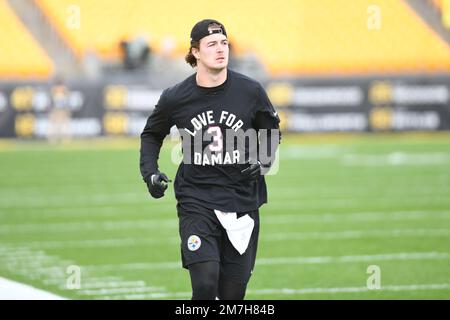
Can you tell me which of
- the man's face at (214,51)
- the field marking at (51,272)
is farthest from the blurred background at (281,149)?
the man's face at (214,51)

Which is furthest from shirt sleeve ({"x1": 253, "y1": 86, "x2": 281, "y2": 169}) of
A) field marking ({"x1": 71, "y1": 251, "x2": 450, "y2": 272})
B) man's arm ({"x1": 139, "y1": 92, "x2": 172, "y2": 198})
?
field marking ({"x1": 71, "y1": 251, "x2": 450, "y2": 272})

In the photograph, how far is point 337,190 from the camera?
49.6ft

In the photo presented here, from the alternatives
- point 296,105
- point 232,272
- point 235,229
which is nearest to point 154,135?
point 235,229

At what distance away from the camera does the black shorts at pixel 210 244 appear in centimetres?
584

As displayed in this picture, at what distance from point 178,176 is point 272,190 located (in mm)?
9336

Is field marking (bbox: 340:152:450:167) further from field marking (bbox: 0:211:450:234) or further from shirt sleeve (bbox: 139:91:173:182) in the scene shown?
shirt sleeve (bbox: 139:91:173:182)

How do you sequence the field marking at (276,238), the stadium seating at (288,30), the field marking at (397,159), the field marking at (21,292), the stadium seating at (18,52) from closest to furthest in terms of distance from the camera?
the field marking at (21,292) → the field marking at (276,238) → the field marking at (397,159) → the stadium seating at (18,52) → the stadium seating at (288,30)

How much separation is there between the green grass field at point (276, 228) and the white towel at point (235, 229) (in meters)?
2.10

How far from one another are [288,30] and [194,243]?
2390cm

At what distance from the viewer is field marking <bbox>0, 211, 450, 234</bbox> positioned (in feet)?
39.2

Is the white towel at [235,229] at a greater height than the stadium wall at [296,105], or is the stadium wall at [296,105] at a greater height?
the stadium wall at [296,105]

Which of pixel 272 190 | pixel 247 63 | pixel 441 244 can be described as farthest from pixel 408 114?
pixel 441 244

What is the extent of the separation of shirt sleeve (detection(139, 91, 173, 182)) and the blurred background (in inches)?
85.0

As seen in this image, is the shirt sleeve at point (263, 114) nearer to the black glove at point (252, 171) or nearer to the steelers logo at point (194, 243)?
the black glove at point (252, 171)
